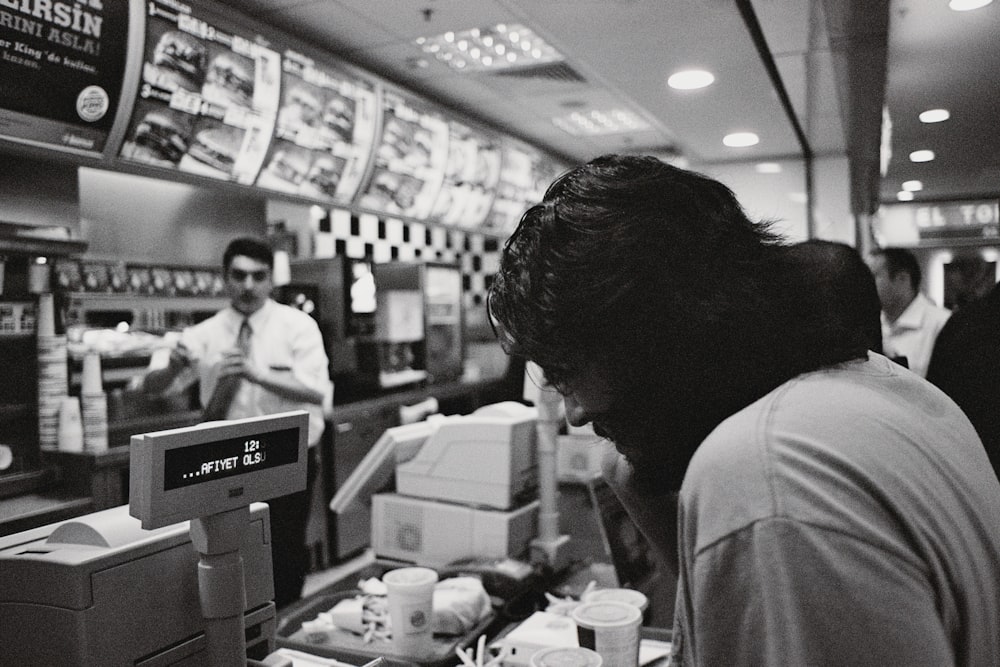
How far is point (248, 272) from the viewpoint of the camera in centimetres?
345

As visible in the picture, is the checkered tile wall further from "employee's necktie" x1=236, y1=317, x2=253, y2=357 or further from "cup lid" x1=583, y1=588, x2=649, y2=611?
"cup lid" x1=583, y1=588, x2=649, y2=611

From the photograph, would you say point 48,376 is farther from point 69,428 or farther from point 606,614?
point 606,614

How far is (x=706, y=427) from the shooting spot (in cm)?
88

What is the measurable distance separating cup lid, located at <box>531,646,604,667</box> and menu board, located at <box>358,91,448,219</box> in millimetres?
3655

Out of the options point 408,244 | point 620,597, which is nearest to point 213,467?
point 620,597

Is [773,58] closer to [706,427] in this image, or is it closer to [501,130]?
[501,130]

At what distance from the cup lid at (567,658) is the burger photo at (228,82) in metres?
2.95

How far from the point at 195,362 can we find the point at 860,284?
2731 mm

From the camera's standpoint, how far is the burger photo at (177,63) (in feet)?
10.3

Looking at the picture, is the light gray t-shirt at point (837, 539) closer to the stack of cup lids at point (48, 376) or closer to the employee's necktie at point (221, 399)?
the employee's necktie at point (221, 399)

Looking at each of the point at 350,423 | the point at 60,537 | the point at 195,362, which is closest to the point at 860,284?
the point at 60,537

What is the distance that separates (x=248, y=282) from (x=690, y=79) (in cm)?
239

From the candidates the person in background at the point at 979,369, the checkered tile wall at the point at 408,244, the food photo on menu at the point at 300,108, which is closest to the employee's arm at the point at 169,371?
the food photo on menu at the point at 300,108

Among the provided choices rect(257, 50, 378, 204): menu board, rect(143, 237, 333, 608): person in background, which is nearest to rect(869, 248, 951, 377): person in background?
rect(257, 50, 378, 204): menu board
